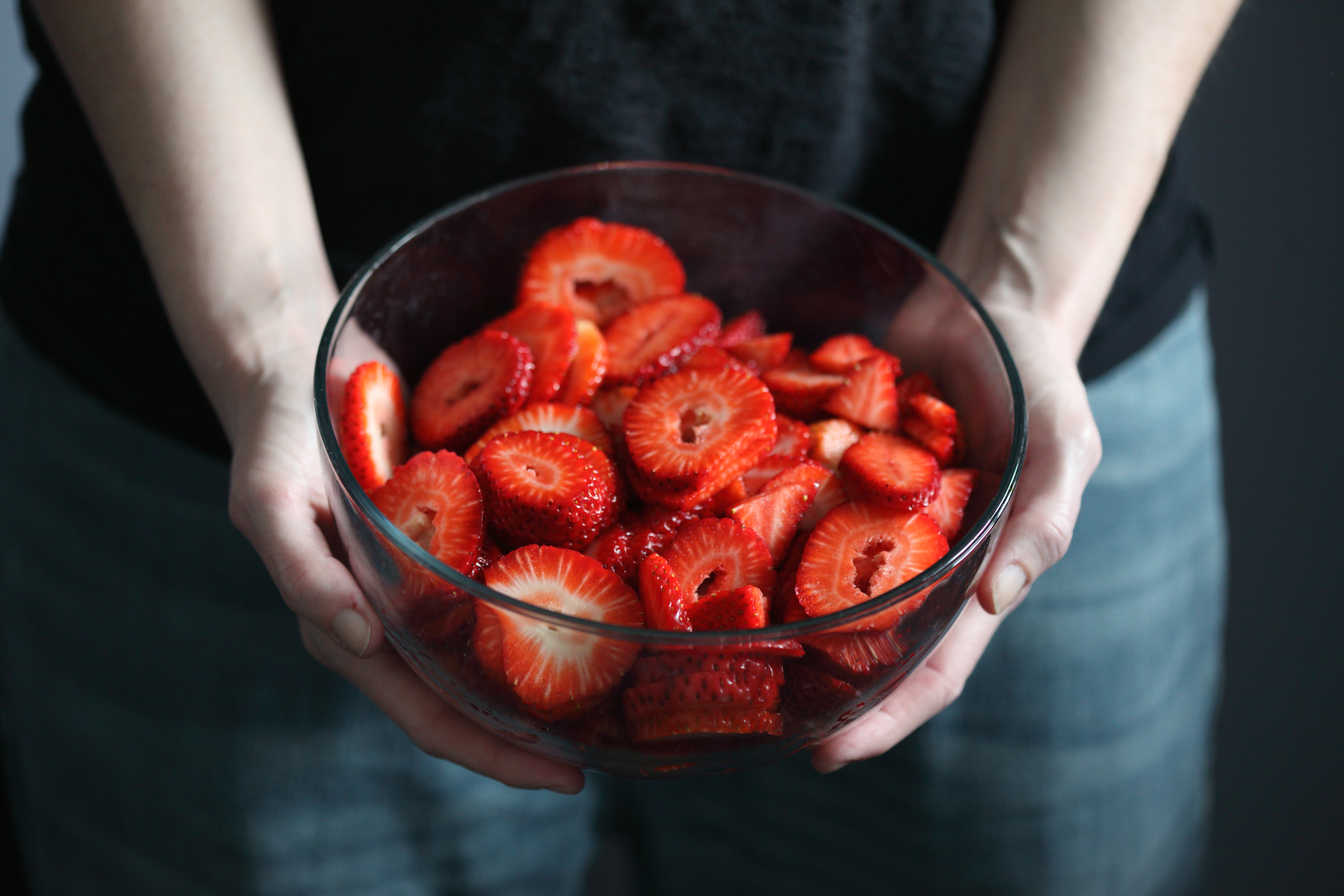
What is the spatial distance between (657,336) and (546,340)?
0.32 feet

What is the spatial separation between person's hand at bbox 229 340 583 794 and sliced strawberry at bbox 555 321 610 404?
0.20 m

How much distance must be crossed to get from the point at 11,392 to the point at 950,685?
1030 mm

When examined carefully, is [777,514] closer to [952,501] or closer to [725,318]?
[952,501]

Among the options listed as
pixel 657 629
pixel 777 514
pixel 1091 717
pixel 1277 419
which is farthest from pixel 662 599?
pixel 1277 419

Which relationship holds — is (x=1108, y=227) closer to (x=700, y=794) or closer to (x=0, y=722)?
(x=700, y=794)

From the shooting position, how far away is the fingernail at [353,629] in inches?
25.6

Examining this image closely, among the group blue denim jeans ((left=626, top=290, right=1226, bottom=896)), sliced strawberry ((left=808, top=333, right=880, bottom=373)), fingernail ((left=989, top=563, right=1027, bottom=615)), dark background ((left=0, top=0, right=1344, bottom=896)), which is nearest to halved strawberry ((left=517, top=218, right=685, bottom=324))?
sliced strawberry ((left=808, top=333, right=880, bottom=373))

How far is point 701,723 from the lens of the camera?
585 mm

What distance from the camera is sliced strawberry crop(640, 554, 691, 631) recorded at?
1.97 feet

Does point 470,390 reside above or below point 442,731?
above

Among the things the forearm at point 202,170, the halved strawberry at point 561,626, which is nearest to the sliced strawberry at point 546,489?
the halved strawberry at point 561,626

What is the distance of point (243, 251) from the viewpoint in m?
0.82

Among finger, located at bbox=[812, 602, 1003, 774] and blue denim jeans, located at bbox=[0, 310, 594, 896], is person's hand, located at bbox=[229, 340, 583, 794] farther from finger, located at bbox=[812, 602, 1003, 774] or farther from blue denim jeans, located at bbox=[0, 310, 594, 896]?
blue denim jeans, located at bbox=[0, 310, 594, 896]

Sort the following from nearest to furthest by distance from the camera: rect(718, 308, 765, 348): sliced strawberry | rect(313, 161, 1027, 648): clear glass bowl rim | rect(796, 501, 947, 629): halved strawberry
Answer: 1. rect(313, 161, 1027, 648): clear glass bowl rim
2. rect(796, 501, 947, 629): halved strawberry
3. rect(718, 308, 765, 348): sliced strawberry
